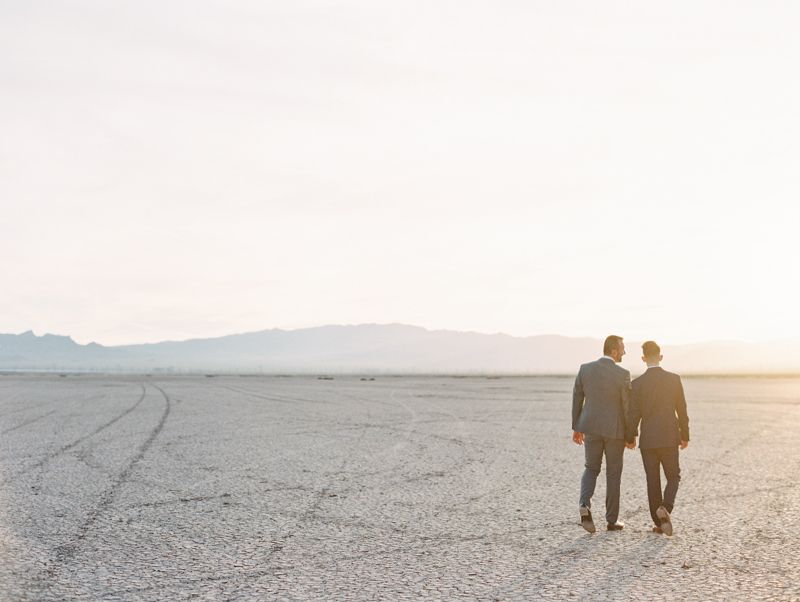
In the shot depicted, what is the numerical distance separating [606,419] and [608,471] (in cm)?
61

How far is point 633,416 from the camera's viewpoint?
271 inches

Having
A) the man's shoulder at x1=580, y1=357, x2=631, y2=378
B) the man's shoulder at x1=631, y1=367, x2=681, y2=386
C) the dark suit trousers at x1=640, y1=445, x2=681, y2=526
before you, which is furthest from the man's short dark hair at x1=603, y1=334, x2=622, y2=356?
the dark suit trousers at x1=640, y1=445, x2=681, y2=526

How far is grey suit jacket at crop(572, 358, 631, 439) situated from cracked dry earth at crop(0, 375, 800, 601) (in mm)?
1151

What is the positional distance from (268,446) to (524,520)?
733 centimetres

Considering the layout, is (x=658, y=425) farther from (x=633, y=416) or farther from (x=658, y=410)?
(x=633, y=416)

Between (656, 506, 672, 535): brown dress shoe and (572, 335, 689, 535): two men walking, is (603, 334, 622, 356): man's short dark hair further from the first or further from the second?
(656, 506, 672, 535): brown dress shoe

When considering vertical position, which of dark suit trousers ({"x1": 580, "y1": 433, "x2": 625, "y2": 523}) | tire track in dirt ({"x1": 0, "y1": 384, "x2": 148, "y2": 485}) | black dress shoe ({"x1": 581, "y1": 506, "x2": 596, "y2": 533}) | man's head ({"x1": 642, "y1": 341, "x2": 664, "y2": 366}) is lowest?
tire track in dirt ({"x1": 0, "y1": 384, "x2": 148, "y2": 485})

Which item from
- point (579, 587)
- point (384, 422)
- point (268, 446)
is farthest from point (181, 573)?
point (384, 422)

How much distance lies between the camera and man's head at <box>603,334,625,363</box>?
6.91 m

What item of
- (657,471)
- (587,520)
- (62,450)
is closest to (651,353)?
(657,471)

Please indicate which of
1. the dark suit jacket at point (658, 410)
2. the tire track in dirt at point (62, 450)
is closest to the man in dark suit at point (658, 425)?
the dark suit jacket at point (658, 410)

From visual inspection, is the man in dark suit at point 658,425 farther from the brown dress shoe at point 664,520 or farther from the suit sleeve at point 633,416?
the brown dress shoe at point 664,520

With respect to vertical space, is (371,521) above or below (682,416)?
below

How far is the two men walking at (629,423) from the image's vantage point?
22.2ft
